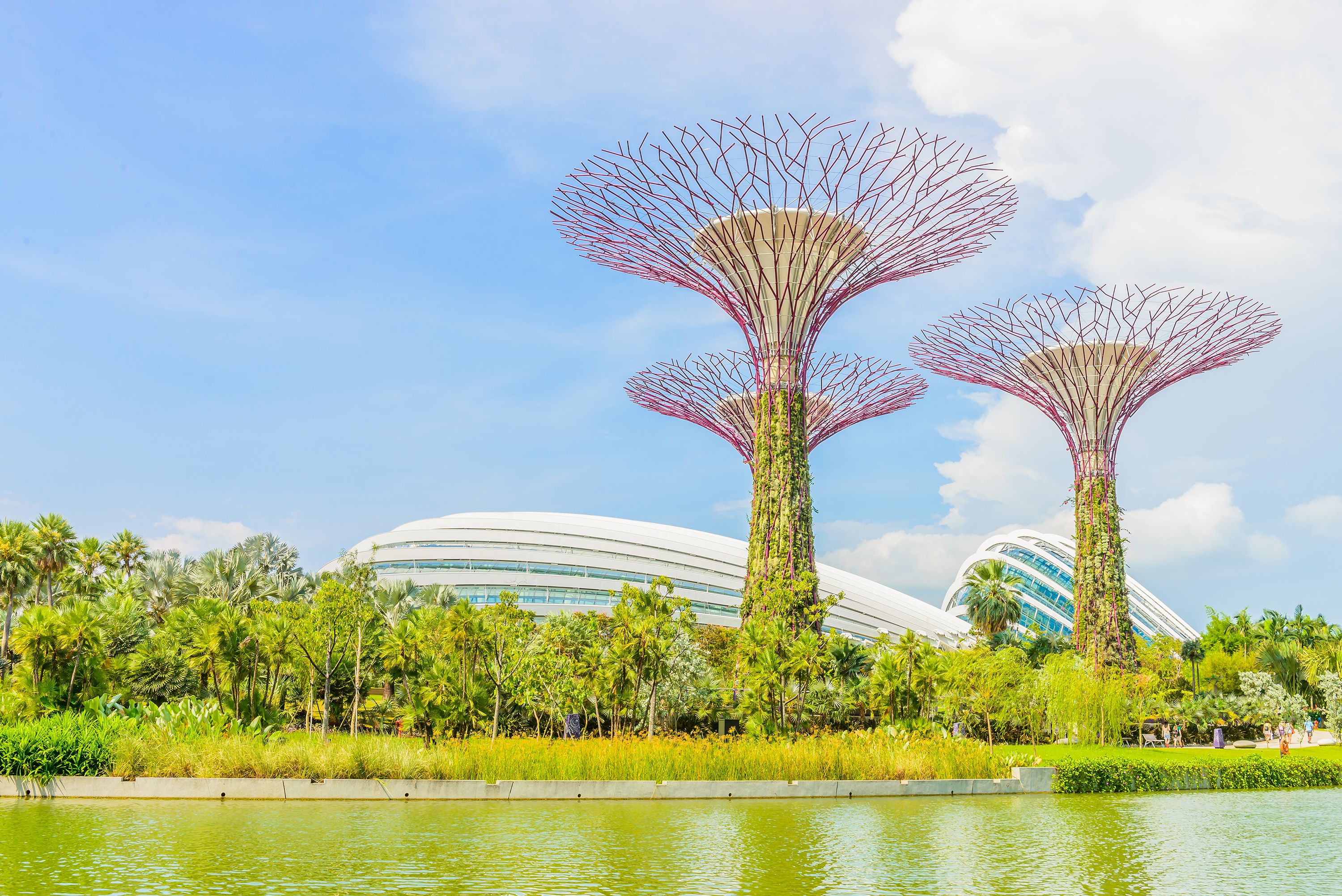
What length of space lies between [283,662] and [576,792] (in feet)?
58.7

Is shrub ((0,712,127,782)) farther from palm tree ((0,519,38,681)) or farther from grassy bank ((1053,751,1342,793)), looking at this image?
palm tree ((0,519,38,681))

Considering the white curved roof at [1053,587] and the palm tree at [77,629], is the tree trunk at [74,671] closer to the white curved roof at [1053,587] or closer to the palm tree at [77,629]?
the palm tree at [77,629]

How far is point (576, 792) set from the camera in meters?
16.9

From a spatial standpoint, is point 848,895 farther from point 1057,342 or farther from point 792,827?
point 1057,342

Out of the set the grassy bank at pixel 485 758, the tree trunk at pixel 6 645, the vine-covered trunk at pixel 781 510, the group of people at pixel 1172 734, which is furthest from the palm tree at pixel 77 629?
the group of people at pixel 1172 734

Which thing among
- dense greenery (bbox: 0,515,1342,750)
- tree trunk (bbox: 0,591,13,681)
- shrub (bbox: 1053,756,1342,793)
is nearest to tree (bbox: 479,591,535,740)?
dense greenery (bbox: 0,515,1342,750)

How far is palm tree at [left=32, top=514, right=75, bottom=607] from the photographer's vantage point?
4353 centimetres

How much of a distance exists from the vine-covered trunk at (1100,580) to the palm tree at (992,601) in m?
15.8

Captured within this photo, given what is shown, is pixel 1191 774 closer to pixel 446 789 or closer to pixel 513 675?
pixel 446 789

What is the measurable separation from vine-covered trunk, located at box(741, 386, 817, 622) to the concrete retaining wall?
12803 millimetres

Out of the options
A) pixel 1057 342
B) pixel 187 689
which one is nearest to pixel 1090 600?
pixel 1057 342

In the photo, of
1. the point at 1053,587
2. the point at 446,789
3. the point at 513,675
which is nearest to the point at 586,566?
the point at 1053,587

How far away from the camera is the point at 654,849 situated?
1140 cm

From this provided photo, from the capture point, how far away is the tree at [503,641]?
25.1m
